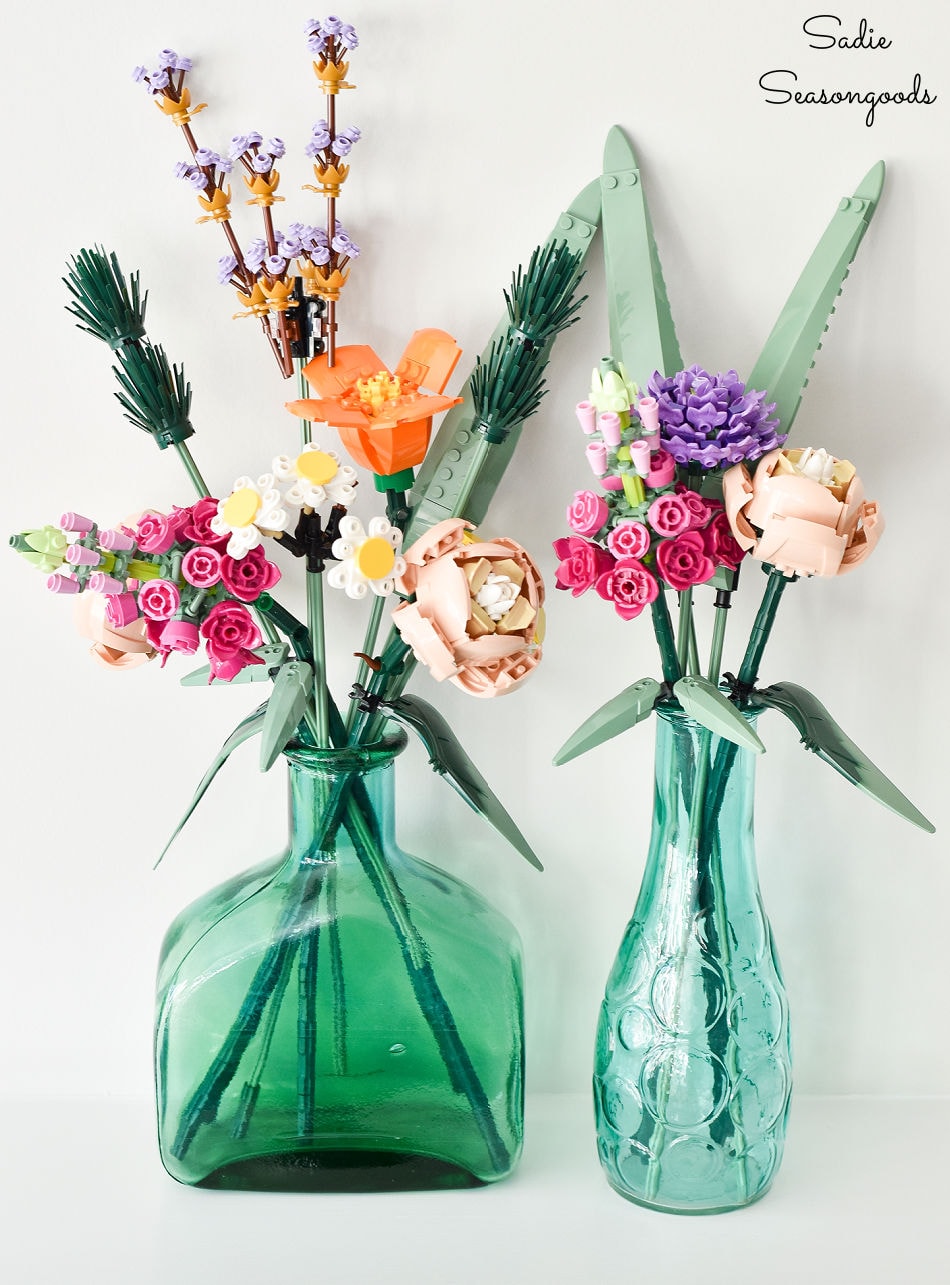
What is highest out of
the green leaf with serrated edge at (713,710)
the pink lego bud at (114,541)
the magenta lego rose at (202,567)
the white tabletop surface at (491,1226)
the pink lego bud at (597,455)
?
the pink lego bud at (597,455)

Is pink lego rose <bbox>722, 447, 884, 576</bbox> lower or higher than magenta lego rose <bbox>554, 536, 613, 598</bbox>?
higher

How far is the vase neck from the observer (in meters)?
0.78

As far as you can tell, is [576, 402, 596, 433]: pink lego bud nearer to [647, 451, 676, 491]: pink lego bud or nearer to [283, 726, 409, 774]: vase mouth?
[647, 451, 676, 491]: pink lego bud

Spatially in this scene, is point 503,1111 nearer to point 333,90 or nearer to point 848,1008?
point 848,1008

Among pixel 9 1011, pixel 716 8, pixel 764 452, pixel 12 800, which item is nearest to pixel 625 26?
pixel 716 8

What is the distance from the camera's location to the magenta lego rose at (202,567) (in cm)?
72

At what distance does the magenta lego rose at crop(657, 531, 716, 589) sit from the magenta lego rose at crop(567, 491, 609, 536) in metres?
0.04

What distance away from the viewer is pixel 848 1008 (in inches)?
36.8

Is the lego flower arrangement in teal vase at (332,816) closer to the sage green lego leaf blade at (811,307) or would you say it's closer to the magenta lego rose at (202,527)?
the magenta lego rose at (202,527)

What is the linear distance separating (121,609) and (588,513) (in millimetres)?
286

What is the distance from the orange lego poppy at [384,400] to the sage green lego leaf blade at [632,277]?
0.12m

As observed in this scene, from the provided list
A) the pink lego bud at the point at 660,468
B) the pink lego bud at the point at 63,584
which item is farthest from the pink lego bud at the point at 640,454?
the pink lego bud at the point at 63,584

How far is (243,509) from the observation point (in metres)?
0.70

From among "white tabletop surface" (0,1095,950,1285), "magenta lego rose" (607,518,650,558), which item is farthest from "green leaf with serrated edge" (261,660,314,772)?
"white tabletop surface" (0,1095,950,1285)
